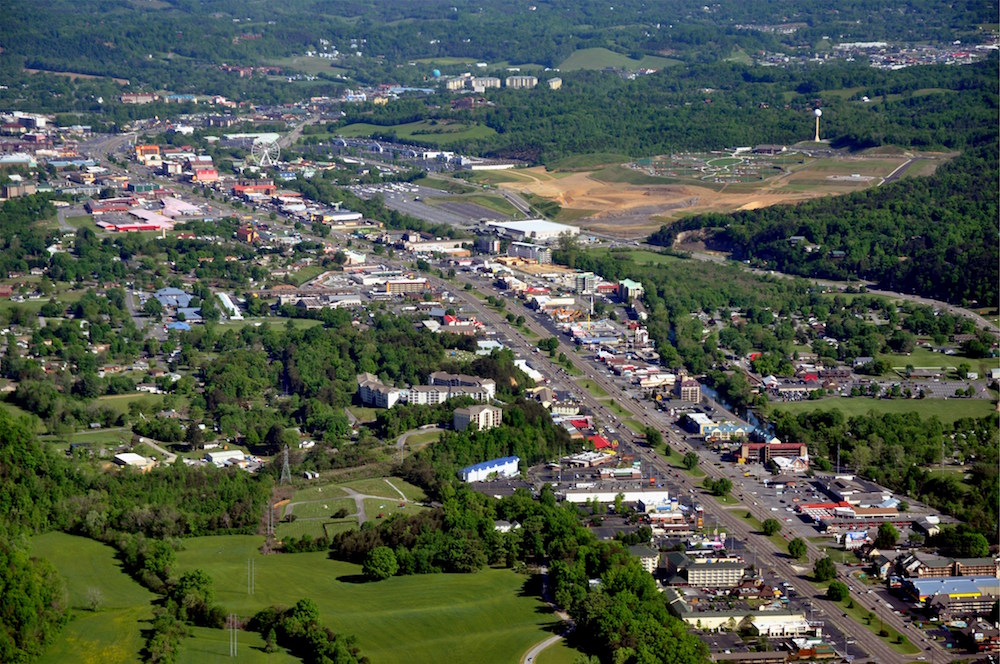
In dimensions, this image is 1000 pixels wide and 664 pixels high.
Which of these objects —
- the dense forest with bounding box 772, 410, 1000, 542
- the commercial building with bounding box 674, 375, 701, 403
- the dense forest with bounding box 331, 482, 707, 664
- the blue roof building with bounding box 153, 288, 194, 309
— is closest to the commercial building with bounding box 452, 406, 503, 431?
the dense forest with bounding box 331, 482, 707, 664

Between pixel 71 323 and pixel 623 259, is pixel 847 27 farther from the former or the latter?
pixel 71 323

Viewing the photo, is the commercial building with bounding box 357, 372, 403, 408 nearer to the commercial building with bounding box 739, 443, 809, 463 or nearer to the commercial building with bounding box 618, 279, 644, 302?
the commercial building with bounding box 739, 443, 809, 463

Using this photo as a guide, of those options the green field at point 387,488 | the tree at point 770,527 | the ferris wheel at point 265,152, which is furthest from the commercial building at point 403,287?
the ferris wheel at point 265,152

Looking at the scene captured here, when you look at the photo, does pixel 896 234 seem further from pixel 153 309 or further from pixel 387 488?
pixel 387 488

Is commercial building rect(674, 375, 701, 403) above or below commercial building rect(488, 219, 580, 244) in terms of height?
below

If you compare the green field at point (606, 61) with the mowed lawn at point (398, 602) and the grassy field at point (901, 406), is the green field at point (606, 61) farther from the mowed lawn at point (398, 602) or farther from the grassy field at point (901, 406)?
the mowed lawn at point (398, 602)

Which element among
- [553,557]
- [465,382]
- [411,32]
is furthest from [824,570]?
[411,32]
